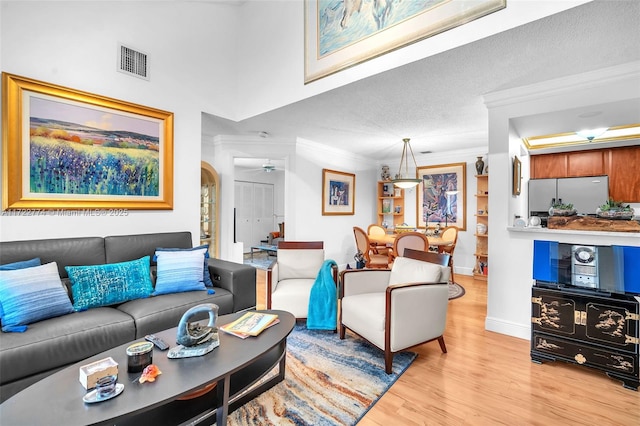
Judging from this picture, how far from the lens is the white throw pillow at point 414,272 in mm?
2445

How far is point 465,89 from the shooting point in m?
2.85

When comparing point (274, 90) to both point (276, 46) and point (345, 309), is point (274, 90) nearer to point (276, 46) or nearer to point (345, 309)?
point (276, 46)

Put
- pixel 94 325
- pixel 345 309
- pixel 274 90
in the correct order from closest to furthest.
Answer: pixel 94 325 < pixel 345 309 < pixel 274 90

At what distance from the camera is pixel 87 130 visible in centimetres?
265

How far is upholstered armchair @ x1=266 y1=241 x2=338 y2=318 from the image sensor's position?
9.50 feet

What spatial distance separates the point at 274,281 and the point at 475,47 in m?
2.71

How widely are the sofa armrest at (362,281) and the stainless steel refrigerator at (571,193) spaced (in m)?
3.54

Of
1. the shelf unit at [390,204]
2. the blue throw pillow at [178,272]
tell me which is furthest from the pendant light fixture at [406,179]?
the blue throw pillow at [178,272]

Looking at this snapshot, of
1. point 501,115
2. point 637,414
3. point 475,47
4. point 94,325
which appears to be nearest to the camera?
point 637,414

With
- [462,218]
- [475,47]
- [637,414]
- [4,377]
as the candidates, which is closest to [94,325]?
[4,377]

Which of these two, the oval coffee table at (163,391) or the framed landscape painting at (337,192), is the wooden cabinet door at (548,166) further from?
the oval coffee table at (163,391)

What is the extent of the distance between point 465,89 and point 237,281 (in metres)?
Answer: 2.88

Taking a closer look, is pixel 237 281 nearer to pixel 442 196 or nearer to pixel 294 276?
pixel 294 276

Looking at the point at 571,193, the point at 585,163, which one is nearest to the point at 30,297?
the point at 571,193
